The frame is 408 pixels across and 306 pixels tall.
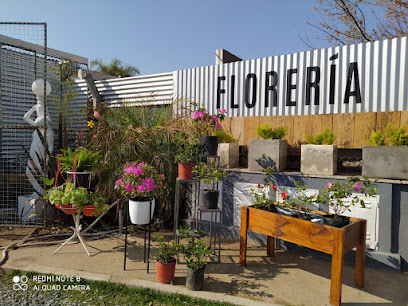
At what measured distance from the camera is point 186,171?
3.93 meters

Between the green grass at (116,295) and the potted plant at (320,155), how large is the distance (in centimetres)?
212

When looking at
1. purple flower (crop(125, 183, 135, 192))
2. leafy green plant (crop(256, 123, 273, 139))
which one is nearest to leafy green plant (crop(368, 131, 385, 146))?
leafy green plant (crop(256, 123, 273, 139))

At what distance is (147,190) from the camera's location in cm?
354

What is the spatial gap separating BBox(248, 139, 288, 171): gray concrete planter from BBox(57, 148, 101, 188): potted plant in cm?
240

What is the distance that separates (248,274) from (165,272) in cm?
93

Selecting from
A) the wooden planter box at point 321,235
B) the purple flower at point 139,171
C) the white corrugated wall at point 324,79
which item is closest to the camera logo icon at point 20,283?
the purple flower at point 139,171

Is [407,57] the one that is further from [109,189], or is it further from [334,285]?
[109,189]

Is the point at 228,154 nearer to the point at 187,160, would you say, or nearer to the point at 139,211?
the point at 187,160

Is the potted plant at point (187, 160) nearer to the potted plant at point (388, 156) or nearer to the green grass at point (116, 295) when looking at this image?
the green grass at point (116, 295)

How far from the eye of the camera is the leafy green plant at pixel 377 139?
3.62 m

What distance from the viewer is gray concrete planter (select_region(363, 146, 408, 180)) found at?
11.1 feet

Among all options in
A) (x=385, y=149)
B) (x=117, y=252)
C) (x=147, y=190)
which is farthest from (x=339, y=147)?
(x=117, y=252)

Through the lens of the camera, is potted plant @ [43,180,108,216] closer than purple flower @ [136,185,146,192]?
No

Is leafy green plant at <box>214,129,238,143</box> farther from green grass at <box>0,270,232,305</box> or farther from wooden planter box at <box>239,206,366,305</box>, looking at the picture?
green grass at <box>0,270,232,305</box>
